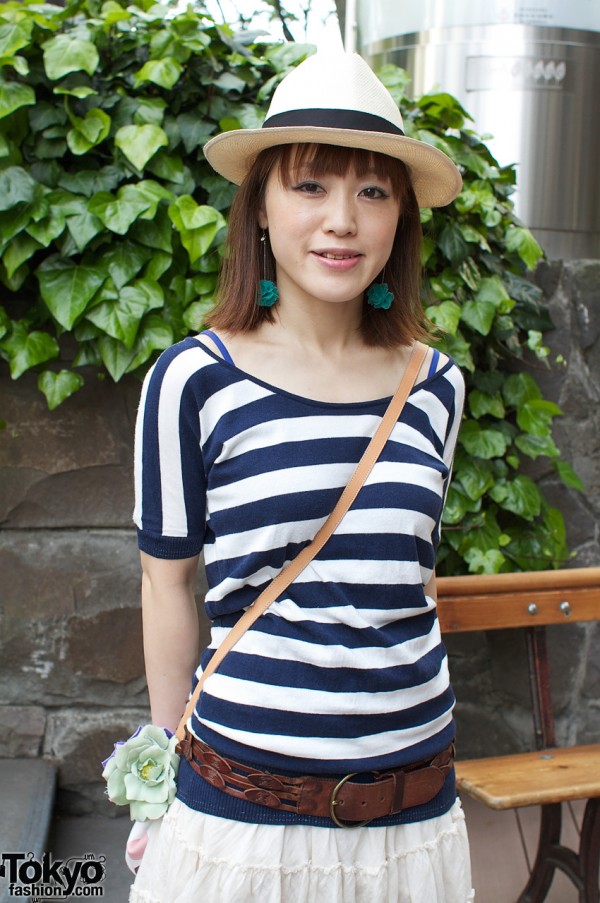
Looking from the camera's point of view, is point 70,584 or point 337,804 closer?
point 337,804

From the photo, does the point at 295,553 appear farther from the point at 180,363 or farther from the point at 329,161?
the point at 329,161

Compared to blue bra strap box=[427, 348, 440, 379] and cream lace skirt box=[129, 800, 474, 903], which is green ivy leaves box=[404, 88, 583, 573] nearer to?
blue bra strap box=[427, 348, 440, 379]

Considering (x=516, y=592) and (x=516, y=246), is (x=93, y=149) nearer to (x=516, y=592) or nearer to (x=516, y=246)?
(x=516, y=246)

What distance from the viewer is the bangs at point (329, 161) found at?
1.33 metres

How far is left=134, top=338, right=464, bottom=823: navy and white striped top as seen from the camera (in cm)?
125

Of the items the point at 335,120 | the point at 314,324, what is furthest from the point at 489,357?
the point at 335,120

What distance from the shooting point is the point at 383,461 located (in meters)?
1.32

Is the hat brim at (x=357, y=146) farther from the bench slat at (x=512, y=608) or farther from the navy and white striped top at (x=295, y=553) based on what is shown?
the bench slat at (x=512, y=608)

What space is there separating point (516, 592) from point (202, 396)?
1350 mm

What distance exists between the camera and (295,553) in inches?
51.0

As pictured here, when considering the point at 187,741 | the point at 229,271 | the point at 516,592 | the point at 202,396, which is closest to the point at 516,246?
the point at 516,592

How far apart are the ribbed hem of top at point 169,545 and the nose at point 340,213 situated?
0.45 m

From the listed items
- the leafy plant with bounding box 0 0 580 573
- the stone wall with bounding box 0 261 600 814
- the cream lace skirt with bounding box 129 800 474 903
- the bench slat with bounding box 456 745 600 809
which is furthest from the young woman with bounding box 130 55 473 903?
the stone wall with bounding box 0 261 600 814

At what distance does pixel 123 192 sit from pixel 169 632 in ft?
4.16
